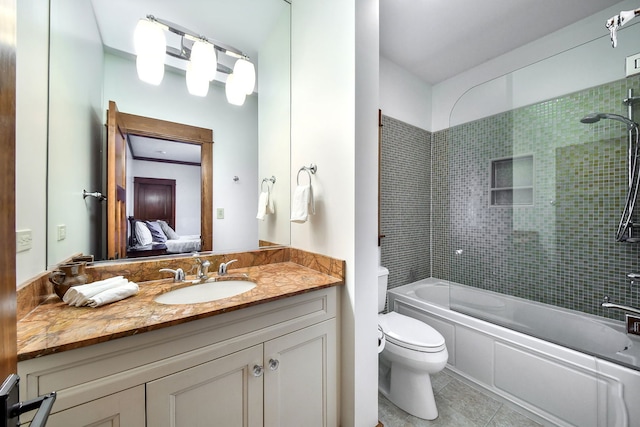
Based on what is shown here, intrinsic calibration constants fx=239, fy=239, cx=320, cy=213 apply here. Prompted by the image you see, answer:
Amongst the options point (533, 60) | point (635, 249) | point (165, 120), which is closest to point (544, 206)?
point (635, 249)

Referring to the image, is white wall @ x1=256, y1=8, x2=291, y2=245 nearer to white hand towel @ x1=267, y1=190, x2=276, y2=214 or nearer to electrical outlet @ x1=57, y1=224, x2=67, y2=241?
white hand towel @ x1=267, y1=190, x2=276, y2=214

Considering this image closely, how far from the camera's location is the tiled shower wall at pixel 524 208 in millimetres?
1709

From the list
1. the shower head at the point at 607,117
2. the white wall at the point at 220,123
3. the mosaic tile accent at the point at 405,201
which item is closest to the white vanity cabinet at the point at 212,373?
the white wall at the point at 220,123

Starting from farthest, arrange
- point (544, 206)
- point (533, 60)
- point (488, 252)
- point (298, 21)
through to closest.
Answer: point (488, 252) → point (533, 60) → point (544, 206) → point (298, 21)

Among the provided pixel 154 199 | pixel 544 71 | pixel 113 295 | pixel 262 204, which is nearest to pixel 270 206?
pixel 262 204

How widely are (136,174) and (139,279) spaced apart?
1.77ft

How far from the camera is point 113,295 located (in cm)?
92

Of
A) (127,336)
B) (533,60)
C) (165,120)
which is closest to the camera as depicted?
(127,336)

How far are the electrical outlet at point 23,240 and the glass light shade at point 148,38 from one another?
0.98 metres

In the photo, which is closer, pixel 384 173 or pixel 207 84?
pixel 207 84

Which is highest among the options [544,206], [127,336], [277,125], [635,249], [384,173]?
[277,125]

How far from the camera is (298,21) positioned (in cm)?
Result: 162

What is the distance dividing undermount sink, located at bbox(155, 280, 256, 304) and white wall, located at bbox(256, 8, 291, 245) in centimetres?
45

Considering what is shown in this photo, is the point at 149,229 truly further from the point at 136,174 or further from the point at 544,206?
the point at 544,206
